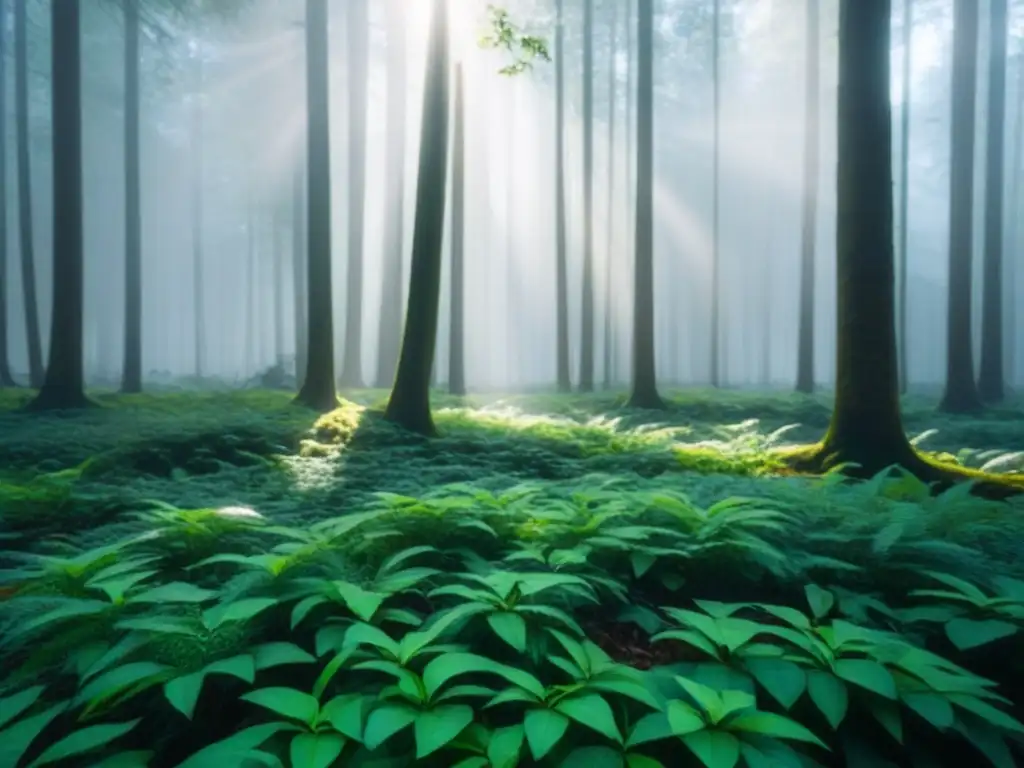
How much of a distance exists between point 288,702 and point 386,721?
1.40 feet

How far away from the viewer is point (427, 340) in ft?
37.0

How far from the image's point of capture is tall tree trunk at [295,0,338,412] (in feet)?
44.9

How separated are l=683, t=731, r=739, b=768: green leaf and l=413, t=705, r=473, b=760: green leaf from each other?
30.4 inches

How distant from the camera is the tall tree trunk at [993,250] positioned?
58.3 feet

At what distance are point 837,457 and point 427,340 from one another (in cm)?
654

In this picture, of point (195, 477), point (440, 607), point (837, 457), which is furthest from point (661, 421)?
point (440, 607)

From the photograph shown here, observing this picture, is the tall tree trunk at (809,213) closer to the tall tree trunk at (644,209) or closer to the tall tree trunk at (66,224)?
the tall tree trunk at (644,209)

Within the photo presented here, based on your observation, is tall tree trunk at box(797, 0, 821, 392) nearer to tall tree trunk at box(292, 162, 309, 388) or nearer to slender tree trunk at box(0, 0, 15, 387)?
tall tree trunk at box(292, 162, 309, 388)

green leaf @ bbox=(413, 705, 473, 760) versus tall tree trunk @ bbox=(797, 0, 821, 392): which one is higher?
tall tree trunk @ bbox=(797, 0, 821, 392)

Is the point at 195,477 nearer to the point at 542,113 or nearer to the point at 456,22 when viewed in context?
the point at 456,22

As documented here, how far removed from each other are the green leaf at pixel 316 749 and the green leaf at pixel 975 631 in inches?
105

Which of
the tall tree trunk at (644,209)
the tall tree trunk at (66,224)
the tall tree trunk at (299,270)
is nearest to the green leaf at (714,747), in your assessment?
the tall tree trunk at (66,224)

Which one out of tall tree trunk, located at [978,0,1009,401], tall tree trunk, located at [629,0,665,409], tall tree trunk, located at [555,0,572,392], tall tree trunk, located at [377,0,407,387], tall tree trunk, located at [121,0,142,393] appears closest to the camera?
tall tree trunk, located at [629,0,665,409]

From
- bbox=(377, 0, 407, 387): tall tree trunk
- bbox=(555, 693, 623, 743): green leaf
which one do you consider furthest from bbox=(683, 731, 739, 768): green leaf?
bbox=(377, 0, 407, 387): tall tree trunk
